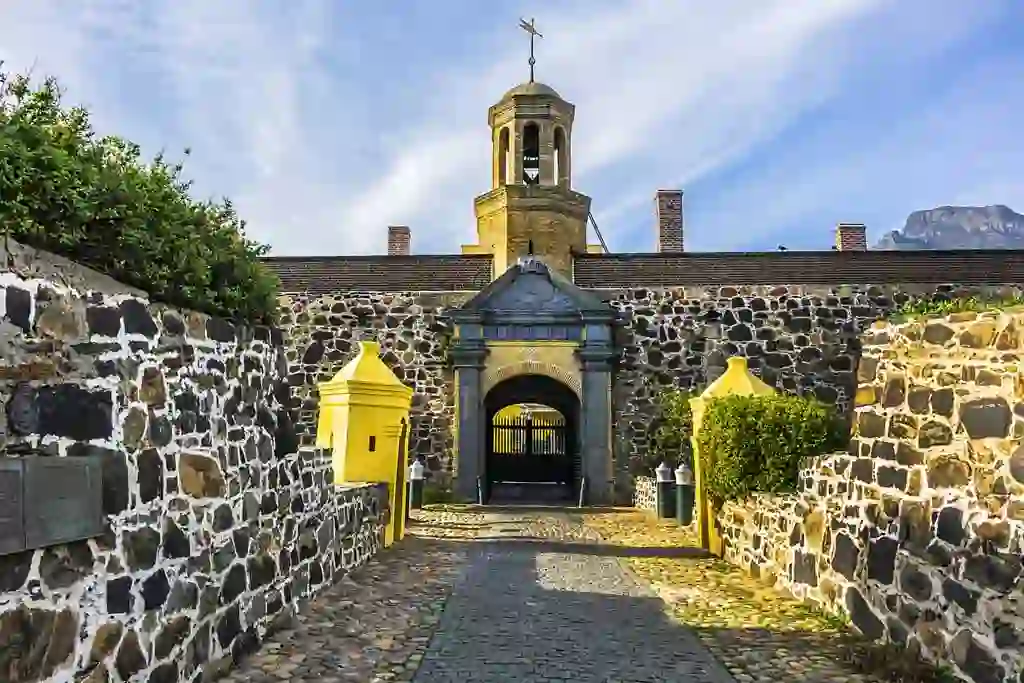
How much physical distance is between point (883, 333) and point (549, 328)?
9.66 meters

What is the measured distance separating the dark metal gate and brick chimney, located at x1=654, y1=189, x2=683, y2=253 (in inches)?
186

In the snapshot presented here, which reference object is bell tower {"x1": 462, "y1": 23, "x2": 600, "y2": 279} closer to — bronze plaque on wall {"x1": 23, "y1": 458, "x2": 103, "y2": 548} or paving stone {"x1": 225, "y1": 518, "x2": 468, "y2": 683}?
paving stone {"x1": 225, "y1": 518, "x2": 468, "y2": 683}

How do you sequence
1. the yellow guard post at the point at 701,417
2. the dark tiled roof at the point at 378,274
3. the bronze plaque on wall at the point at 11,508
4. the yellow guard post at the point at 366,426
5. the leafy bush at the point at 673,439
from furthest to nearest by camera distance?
1. the dark tiled roof at the point at 378,274
2. the leafy bush at the point at 673,439
3. the yellow guard post at the point at 701,417
4. the yellow guard post at the point at 366,426
5. the bronze plaque on wall at the point at 11,508

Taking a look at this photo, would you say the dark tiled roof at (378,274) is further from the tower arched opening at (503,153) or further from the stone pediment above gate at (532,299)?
the tower arched opening at (503,153)

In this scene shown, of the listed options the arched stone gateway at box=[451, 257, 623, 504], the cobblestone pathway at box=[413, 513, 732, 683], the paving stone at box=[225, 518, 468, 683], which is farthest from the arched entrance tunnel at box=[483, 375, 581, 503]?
the paving stone at box=[225, 518, 468, 683]

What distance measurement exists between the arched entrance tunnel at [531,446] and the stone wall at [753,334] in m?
1.63

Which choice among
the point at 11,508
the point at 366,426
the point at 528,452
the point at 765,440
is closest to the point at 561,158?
the point at 528,452

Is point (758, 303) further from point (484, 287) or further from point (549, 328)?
point (484, 287)

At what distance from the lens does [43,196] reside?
133 inches

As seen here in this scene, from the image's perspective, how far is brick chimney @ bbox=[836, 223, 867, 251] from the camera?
19.2 metres

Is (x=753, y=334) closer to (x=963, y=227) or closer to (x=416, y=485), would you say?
(x=416, y=485)

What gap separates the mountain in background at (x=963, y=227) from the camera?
9675 cm

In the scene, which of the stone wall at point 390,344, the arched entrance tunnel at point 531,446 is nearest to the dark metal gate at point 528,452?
the arched entrance tunnel at point 531,446

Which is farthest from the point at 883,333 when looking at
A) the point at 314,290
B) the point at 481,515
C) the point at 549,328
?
the point at 314,290
